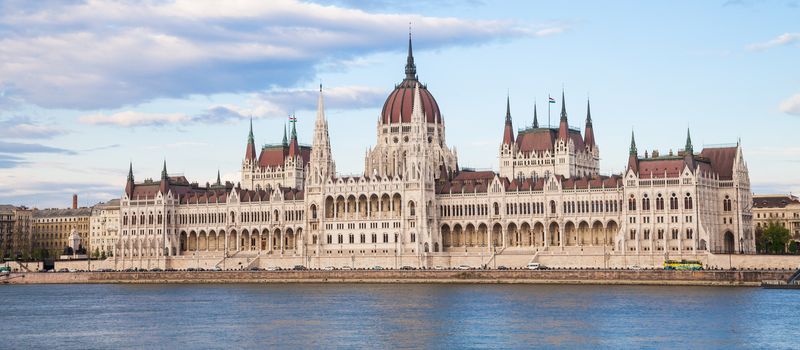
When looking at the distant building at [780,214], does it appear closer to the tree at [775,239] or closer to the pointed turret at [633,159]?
the tree at [775,239]

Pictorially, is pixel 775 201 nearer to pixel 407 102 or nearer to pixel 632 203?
pixel 632 203

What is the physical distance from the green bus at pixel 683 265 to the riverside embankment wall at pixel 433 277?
2.72m

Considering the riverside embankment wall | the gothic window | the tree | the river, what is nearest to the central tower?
the riverside embankment wall

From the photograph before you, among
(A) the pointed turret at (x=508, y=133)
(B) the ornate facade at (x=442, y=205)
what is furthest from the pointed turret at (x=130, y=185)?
(A) the pointed turret at (x=508, y=133)

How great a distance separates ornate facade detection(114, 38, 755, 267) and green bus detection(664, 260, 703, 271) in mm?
4266

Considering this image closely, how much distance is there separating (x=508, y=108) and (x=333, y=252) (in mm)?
30671

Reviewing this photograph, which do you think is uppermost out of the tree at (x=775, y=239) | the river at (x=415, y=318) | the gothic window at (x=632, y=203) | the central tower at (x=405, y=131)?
the central tower at (x=405, y=131)

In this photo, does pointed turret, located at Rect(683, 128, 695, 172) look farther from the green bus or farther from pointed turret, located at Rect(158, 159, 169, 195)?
pointed turret, located at Rect(158, 159, 169, 195)

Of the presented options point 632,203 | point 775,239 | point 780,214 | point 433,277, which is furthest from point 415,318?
point 780,214

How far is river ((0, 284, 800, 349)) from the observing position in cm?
8344

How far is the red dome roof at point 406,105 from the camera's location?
183 meters

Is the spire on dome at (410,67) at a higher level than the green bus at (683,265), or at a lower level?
higher

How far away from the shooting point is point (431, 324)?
93.6m

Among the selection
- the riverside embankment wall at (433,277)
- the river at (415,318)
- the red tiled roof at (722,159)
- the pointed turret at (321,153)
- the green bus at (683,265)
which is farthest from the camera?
the pointed turret at (321,153)
